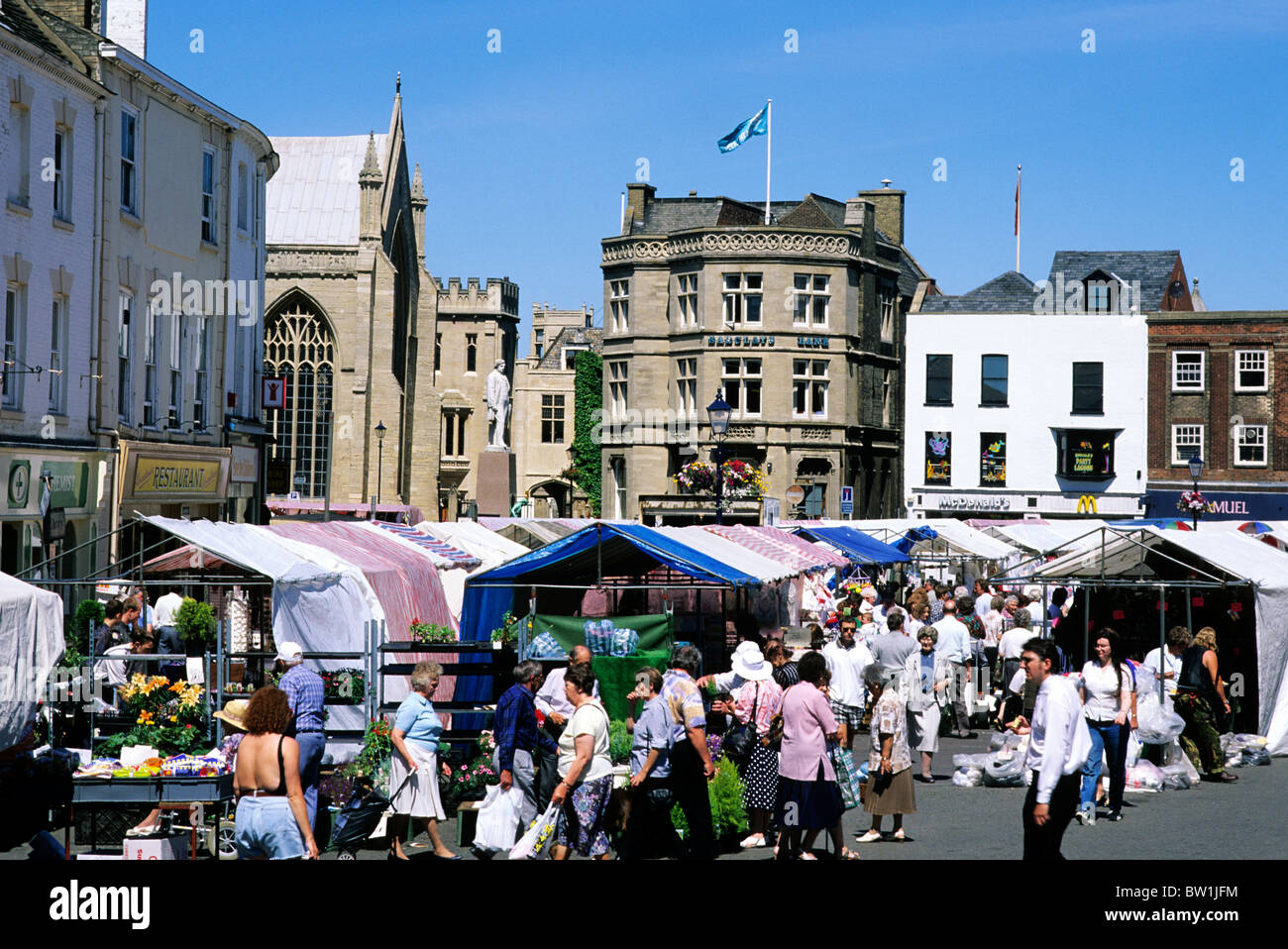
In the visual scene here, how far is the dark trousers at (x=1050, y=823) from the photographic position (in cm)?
971

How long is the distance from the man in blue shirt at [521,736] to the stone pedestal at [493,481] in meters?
33.7

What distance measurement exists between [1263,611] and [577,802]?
10782mm

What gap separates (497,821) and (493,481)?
114ft

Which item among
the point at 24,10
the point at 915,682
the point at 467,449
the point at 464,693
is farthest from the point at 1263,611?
the point at 467,449

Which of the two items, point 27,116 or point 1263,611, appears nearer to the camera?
point 1263,611

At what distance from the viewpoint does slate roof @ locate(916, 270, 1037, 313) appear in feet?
218

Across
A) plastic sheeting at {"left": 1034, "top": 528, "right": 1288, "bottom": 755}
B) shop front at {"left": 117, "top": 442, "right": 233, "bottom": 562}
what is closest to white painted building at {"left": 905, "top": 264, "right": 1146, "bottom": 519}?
shop front at {"left": 117, "top": 442, "right": 233, "bottom": 562}

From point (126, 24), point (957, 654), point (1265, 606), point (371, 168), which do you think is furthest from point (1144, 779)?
point (371, 168)

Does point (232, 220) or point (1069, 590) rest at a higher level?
point (232, 220)

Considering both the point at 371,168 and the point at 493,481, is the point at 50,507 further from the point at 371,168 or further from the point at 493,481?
the point at 371,168

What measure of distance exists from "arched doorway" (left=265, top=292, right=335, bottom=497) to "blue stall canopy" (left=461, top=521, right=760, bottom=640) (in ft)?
152

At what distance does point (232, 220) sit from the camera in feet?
107

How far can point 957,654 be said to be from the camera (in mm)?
20609
